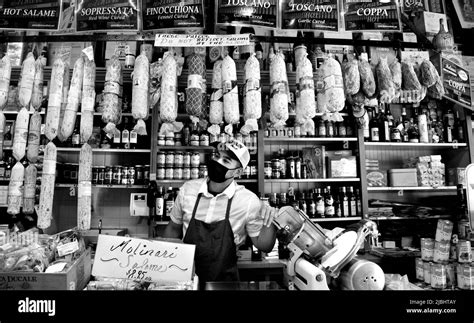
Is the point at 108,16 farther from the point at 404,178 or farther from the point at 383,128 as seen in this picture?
the point at 404,178

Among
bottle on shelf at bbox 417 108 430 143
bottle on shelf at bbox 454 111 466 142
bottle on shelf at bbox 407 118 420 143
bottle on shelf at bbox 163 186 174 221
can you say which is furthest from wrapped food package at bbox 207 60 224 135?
bottle on shelf at bbox 454 111 466 142

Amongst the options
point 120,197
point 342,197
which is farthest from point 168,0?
point 342,197

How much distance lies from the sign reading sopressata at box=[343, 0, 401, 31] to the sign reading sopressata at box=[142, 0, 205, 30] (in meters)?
1.23

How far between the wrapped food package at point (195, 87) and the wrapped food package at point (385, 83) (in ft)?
4.47

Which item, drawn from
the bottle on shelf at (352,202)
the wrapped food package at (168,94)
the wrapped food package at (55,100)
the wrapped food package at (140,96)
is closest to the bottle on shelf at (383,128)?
the bottle on shelf at (352,202)

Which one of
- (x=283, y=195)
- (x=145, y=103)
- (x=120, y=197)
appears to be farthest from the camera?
(x=120, y=197)

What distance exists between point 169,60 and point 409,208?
3568 mm

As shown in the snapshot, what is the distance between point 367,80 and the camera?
2.36 m

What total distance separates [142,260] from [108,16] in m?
2.03

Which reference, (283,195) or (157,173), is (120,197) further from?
(283,195)

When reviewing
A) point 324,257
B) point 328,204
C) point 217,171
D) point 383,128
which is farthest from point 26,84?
point 383,128

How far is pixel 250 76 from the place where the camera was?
7.59ft

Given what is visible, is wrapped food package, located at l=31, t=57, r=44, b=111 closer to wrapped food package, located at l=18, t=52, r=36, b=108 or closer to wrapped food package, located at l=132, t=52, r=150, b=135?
wrapped food package, located at l=18, t=52, r=36, b=108
